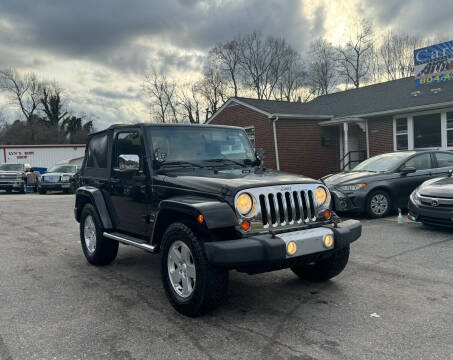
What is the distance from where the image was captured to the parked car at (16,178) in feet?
71.8

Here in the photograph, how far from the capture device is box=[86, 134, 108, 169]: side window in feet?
18.7

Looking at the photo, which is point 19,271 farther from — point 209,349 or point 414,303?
point 414,303

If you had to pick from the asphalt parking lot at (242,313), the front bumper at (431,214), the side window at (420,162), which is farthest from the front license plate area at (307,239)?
the side window at (420,162)

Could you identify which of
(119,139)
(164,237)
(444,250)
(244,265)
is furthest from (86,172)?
(444,250)

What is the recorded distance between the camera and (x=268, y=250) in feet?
11.2

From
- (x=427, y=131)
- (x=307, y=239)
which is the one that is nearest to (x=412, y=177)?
(x=307, y=239)

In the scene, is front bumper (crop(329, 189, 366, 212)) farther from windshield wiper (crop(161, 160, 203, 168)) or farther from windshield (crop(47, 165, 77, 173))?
windshield (crop(47, 165, 77, 173))

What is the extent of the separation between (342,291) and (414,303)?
2.36 feet

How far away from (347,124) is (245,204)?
16.7 meters

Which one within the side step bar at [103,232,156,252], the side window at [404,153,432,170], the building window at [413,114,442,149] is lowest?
the side step bar at [103,232,156,252]

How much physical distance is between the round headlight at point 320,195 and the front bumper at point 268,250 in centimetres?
37

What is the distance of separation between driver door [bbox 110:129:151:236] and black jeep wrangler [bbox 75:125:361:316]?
0.01 metres

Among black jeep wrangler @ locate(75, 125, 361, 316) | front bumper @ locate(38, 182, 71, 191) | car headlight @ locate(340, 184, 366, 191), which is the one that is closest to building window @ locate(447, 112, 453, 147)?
car headlight @ locate(340, 184, 366, 191)

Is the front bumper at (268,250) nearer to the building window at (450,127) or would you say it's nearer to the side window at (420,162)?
the side window at (420,162)
